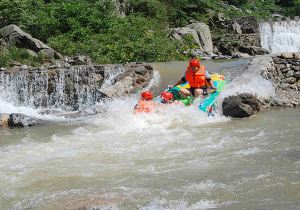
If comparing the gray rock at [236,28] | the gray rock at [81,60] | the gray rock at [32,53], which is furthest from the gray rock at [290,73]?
the gray rock at [236,28]

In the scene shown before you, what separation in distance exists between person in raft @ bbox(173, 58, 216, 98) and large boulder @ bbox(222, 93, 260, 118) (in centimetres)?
61

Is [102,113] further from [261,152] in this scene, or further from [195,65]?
[261,152]

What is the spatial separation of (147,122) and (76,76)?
4.36m

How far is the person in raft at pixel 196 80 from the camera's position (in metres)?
10.6

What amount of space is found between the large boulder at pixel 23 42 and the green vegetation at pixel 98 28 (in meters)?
0.75

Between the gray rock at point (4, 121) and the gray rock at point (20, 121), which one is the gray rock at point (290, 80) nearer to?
the gray rock at point (20, 121)

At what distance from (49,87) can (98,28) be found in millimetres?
6572

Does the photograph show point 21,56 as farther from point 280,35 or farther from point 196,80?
point 280,35

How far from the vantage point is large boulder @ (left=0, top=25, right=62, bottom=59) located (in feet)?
53.4

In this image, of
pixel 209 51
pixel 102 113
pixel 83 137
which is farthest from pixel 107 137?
pixel 209 51

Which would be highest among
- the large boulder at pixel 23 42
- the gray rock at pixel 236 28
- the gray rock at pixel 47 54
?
the gray rock at pixel 236 28

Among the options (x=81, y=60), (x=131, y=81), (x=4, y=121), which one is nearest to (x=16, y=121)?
(x=4, y=121)

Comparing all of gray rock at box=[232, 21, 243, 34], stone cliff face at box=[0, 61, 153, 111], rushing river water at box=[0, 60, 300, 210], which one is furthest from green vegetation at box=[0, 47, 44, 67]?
gray rock at box=[232, 21, 243, 34]

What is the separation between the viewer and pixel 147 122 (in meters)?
9.75
